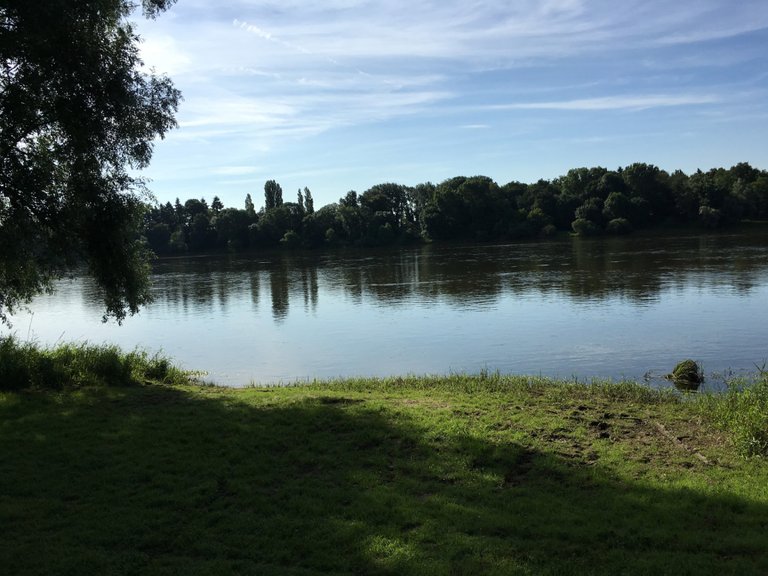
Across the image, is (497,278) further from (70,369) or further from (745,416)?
(745,416)

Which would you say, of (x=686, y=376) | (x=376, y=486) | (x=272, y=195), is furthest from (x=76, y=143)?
(x=272, y=195)

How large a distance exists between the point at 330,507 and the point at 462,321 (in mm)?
25660

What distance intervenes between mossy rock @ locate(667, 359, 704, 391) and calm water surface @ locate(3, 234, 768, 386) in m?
0.83

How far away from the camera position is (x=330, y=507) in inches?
325

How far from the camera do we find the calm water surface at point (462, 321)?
23672 millimetres

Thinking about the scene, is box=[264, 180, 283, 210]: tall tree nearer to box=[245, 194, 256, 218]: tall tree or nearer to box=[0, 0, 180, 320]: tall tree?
box=[245, 194, 256, 218]: tall tree

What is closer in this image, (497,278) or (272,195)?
(497,278)

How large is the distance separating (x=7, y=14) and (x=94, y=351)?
9.49 meters

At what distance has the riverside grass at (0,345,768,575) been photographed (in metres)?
6.76

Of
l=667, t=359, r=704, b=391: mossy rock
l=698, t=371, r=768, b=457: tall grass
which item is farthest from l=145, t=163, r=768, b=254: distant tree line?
l=698, t=371, r=768, b=457: tall grass

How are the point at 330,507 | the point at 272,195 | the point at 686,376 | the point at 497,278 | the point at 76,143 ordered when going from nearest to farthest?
the point at 330,507 < the point at 76,143 < the point at 686,376 < the point at 497,278 < the point at 272,195

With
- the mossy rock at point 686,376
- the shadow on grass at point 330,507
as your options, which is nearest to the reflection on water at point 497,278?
the mossy rock at point 686,376

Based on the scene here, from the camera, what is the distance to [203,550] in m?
7.11

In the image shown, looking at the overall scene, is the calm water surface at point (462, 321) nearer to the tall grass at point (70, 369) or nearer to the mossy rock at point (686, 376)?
the mossy rock at point (686, 376)
